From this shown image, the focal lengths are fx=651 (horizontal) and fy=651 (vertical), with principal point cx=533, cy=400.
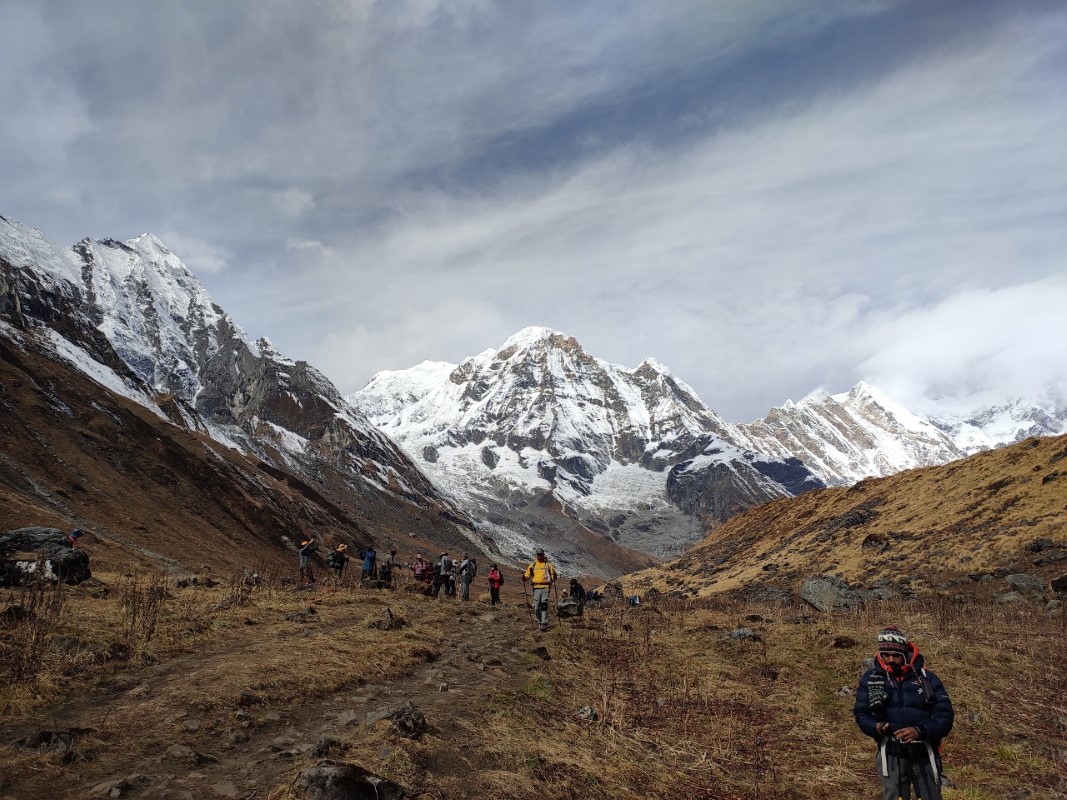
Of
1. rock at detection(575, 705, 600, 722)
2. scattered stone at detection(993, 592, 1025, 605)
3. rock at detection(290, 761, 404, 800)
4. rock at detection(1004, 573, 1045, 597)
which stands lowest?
rock at detection(575, 705, 600, 722)

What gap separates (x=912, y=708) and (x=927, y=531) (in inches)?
1682

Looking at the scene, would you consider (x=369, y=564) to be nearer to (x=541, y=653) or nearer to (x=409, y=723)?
(x=541, y=653)

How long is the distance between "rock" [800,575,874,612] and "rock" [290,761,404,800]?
2715 cm

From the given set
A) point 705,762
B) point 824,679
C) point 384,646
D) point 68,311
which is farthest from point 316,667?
point 68,311

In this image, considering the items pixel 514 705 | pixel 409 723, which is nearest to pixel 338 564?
pixel 514 705

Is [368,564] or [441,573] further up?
[368,564]

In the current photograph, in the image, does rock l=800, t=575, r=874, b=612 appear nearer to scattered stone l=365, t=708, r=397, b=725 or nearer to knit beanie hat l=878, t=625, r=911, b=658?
knit beanie hat l=878, t=625, r=911, b=658

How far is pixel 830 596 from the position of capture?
30562 mm

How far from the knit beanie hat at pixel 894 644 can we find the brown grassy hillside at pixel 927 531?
28711 mm

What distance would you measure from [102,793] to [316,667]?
17.8ft

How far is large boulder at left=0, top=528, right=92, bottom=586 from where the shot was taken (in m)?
16.1

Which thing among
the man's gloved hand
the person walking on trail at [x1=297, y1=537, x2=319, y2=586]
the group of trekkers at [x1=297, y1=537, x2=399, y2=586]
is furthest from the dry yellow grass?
the group of trekkers at [x1=297, y1=537, x2=399, y2=586]

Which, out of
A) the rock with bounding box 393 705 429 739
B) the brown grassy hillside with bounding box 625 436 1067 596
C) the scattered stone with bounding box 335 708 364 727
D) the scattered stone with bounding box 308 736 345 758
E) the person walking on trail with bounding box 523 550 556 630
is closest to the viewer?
the scattered stone with bounding box 308 736 345 758

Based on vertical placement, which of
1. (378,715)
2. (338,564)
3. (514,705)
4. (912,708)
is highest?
(338,564)
